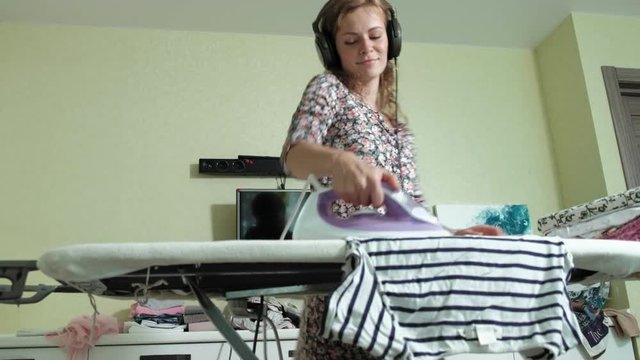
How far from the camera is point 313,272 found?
2.33ft

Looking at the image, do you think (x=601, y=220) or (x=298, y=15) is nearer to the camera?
(x=601, y=220)

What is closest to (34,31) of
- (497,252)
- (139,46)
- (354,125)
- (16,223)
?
(139,46)

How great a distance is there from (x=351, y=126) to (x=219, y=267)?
35 cm

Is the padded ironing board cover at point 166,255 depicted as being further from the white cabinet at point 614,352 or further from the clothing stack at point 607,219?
the white cabinet at point 614,352

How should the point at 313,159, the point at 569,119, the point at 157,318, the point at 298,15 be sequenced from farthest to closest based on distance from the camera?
the point at 569,119 → the point at 298,15 → the point at 157,318 → the point at 313,159

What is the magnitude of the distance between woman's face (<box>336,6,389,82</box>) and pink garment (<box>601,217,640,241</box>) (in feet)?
1.84

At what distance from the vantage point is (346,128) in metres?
0.90

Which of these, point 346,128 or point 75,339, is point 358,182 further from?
point 75,339

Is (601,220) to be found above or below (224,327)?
above

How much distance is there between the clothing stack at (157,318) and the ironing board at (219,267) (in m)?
1.12

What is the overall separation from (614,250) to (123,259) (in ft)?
1.96

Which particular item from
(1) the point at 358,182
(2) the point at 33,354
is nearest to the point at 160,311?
(2) the point at 33,354

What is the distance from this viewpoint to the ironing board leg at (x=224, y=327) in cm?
66

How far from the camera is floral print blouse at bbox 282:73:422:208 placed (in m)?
0.86
